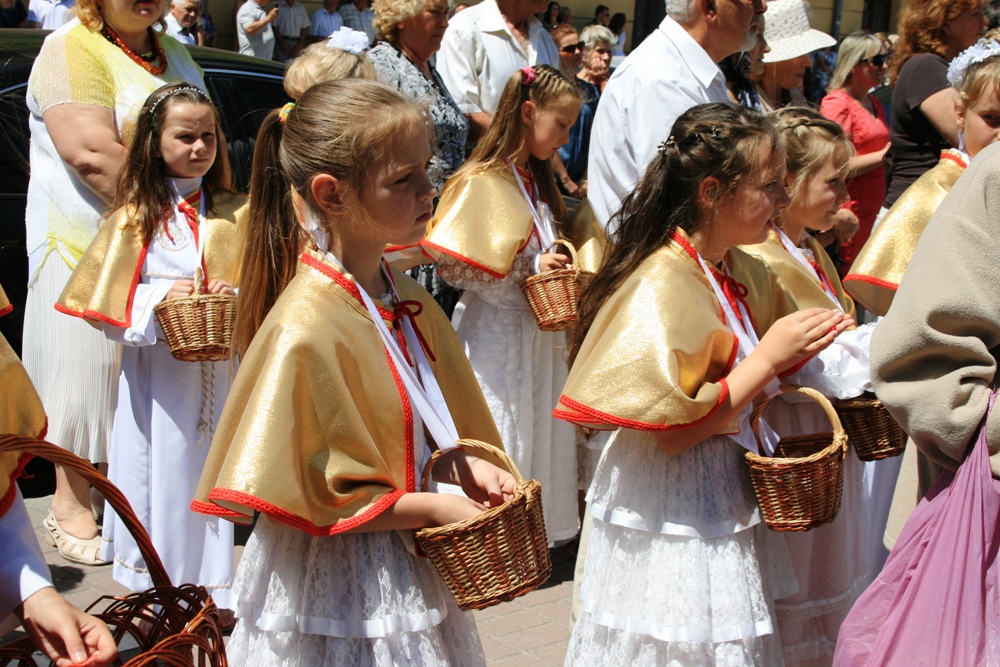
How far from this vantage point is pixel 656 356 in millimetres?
2814

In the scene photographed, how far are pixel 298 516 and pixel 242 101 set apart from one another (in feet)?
13.5

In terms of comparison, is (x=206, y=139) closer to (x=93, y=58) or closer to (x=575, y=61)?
(x=93, y=58)

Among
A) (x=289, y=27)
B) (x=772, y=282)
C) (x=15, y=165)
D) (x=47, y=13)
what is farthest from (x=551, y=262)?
(x=289, y=27)

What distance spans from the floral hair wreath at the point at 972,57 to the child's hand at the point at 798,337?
A: 5.30 ft

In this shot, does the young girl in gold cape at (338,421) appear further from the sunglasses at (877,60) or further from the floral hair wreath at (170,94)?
the sunglasses at (877,60)

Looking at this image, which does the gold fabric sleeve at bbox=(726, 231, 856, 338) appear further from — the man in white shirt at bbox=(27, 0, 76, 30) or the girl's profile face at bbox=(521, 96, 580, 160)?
the man in white shirt at bbox=(27, 0, 76, 30)

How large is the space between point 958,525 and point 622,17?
15111 mm

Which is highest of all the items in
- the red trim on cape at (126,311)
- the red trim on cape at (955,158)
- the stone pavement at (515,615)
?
the red trim on cape at (955,158)

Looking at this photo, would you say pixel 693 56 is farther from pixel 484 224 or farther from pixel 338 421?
pixel 338 421

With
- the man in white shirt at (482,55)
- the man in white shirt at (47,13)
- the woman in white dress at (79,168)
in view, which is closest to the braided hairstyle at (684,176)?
the woman in white dress at (79,168)

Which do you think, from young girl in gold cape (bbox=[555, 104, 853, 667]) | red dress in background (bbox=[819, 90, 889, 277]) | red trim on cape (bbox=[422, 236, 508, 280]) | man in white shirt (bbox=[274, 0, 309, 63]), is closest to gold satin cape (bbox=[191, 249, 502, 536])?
young girl in gold cape (bbox=[555, 104, 853, 667])

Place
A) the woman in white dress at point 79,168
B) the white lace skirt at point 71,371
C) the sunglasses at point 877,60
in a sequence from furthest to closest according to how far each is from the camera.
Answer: the sunglasses at point 877,60 < the white lace skirt at point 71,371 < the woman in white dress at point 79,168

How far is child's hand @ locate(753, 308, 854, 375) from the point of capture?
282 cm

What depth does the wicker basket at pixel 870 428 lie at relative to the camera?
3217mm
